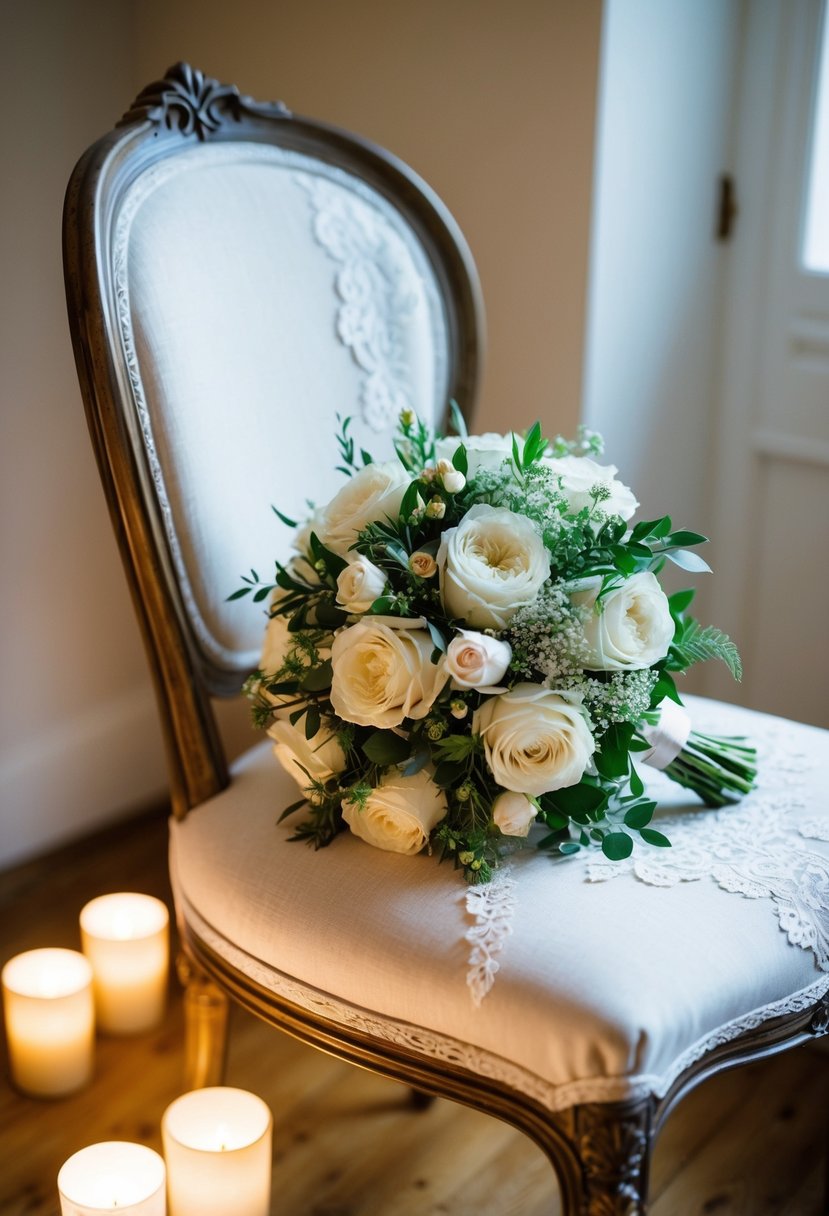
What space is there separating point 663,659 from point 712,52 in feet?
2.99

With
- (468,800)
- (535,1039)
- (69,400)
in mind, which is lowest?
(535,1039)

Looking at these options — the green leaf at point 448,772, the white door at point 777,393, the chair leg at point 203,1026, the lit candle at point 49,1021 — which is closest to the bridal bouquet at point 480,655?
the green leaf at point 448,772

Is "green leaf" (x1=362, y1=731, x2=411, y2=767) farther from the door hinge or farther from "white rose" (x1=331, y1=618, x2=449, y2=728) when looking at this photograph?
the door hinge

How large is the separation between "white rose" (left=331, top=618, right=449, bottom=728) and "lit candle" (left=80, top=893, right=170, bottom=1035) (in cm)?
68

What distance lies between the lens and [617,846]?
2.86 feet

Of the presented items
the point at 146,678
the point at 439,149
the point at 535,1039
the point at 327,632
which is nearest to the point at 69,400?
the point at 146,678

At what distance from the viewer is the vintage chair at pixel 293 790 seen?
0.79m

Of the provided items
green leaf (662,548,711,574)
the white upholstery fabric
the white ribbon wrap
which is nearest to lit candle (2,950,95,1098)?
the white upholstery fabric

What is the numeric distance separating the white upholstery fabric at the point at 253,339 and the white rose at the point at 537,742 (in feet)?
1.11

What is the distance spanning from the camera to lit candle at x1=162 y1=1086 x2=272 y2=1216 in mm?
1057

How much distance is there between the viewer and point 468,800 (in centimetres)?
87

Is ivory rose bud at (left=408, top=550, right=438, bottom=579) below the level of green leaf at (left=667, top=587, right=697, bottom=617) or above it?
above

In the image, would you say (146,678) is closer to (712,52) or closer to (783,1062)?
(783,1062)

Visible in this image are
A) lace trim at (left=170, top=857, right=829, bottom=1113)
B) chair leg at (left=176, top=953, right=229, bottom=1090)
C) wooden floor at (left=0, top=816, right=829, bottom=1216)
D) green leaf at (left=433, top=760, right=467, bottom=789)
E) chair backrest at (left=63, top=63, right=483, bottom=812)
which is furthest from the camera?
wooden floor at (left=0, top=816, right=829, bottom=1216)
